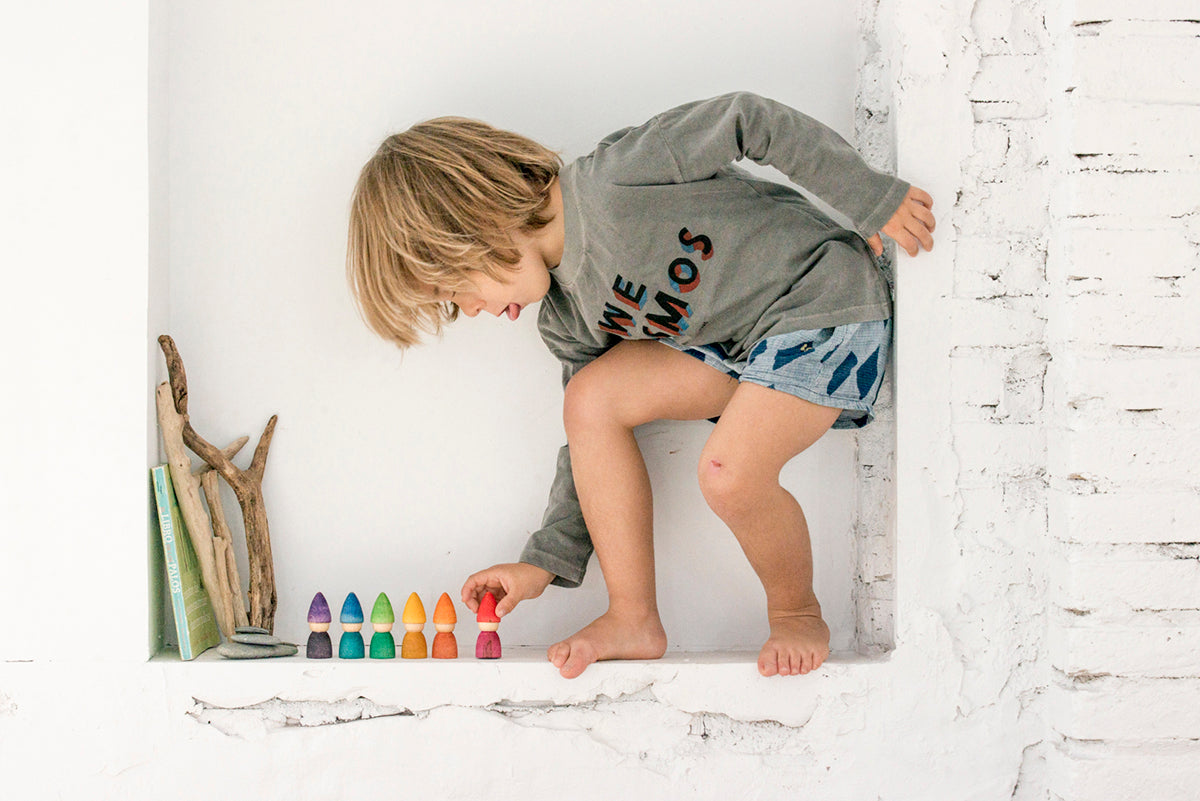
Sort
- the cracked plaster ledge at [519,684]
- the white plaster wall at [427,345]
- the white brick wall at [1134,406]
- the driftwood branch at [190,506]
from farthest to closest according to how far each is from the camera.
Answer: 1. the white plaster wall at [427,345]
2. the driftwood branch at [190,506]
3. the cracked plaster ledge at [519,684]
4. the white brick wall at [1134,406]

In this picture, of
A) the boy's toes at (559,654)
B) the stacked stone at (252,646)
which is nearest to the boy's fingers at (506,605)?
the boy's toes at (559,654)

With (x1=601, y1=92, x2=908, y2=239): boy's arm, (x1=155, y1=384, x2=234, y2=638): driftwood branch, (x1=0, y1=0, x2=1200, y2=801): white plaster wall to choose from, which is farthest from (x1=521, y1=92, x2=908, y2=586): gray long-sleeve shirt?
(x1=155, y1=384, x2=234, y2=638): driftwood branch

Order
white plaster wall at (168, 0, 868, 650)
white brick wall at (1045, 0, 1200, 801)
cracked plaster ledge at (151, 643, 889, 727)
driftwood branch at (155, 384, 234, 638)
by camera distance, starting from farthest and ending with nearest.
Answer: white plaster wall at (168, 0, 868, 650) < driftwood branch at (155, 384, 234, 638) < cracked plaster ledge at (151, 643, 889, 727) < white brick wall at (1045, 0, 1200, 801)

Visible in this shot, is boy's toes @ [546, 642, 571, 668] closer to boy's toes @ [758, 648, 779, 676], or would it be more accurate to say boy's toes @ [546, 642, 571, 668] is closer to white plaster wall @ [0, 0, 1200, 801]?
white plaster wall @ [0, 0, 1200, 801]

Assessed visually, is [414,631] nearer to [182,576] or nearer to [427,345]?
[182,576]

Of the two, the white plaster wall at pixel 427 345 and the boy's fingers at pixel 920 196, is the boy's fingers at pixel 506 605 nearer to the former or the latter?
the white plaster wall at pixel 427 345

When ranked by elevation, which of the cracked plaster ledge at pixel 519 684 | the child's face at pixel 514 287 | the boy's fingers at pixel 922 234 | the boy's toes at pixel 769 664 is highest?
the boy's fingers at pixel 922 234

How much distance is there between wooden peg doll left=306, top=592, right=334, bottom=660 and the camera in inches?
61.5

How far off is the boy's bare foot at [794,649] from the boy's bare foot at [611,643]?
0.54 ft

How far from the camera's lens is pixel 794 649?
150cm

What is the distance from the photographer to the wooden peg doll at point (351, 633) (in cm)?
157

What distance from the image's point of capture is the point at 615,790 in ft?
4.96

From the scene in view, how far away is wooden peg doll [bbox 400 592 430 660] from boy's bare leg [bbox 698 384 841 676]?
1.57 feet

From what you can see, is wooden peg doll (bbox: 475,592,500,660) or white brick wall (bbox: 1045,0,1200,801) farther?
wooden peg doll (bbox: 475,592,500,660)
